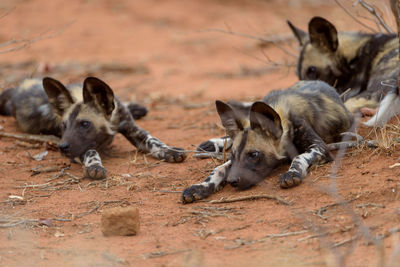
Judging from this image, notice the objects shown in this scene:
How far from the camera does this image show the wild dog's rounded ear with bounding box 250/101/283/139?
3.90m

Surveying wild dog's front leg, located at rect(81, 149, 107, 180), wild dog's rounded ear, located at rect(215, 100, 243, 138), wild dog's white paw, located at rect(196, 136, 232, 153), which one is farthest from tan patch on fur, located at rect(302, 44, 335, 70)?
wild dog's front leg, located at rect(81, 149, 107, 180)

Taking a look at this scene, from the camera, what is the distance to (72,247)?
300 centimetres

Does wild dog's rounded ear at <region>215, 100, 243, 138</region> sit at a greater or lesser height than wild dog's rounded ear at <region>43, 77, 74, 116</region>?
greater

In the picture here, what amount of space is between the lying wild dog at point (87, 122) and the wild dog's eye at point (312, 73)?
204cm

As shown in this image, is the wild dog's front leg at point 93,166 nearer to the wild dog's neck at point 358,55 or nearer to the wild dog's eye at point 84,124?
the wild dog's eye at point 84,124

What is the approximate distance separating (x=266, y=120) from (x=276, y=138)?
166 millimetres

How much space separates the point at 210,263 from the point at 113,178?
189 cm

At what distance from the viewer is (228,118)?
4113mm

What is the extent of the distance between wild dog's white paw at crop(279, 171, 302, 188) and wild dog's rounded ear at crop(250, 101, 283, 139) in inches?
16.5

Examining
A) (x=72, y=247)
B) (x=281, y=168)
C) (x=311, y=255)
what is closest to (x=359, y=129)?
(x=281, y=168)

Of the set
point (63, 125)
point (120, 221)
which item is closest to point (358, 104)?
point (63, 125)

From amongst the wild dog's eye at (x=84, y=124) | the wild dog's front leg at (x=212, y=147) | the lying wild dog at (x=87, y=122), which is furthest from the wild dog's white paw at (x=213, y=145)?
the wild dog's eye at (x=84, y=124)

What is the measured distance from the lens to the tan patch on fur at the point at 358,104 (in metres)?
5.56

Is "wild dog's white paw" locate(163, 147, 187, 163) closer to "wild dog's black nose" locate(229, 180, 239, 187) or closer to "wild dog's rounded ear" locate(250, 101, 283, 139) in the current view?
"wild dog's rounded ear" locate(250, 101, 283, 139)
